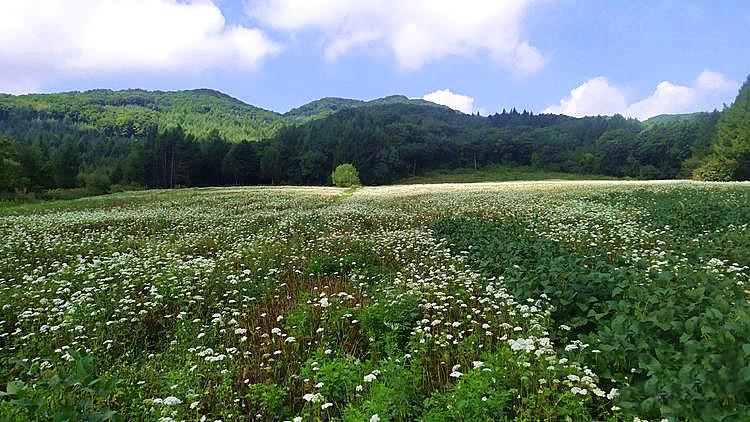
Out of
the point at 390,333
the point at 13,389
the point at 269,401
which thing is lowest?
the point at 269,401

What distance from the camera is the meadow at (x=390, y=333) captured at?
4.48 meters

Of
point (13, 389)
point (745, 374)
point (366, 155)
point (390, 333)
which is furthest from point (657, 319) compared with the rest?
point (366, 155)

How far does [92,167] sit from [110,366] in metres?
131

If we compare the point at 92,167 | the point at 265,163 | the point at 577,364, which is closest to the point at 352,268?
the point at 577,364

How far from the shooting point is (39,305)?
889cm

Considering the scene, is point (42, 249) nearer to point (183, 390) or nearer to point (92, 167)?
point (183, 390)

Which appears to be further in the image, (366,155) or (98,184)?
(366,155)

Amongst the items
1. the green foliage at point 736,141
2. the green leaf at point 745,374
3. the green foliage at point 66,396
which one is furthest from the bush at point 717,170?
the green foliage at point 66,396

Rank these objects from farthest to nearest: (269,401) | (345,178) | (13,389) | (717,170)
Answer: (345,178), (717,170), (269,401), (13,389)

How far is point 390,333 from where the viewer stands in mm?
6715

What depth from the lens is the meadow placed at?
448 cm

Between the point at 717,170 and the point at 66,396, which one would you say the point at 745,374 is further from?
the point at 717,170

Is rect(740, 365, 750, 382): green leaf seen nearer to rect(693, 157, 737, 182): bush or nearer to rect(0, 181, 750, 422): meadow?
rect(0, 181, 750, 422): meadow

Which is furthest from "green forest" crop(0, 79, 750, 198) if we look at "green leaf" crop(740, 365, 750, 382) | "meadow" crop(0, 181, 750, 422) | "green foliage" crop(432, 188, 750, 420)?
"green leaf" crop(740, 365, 750, 382)
